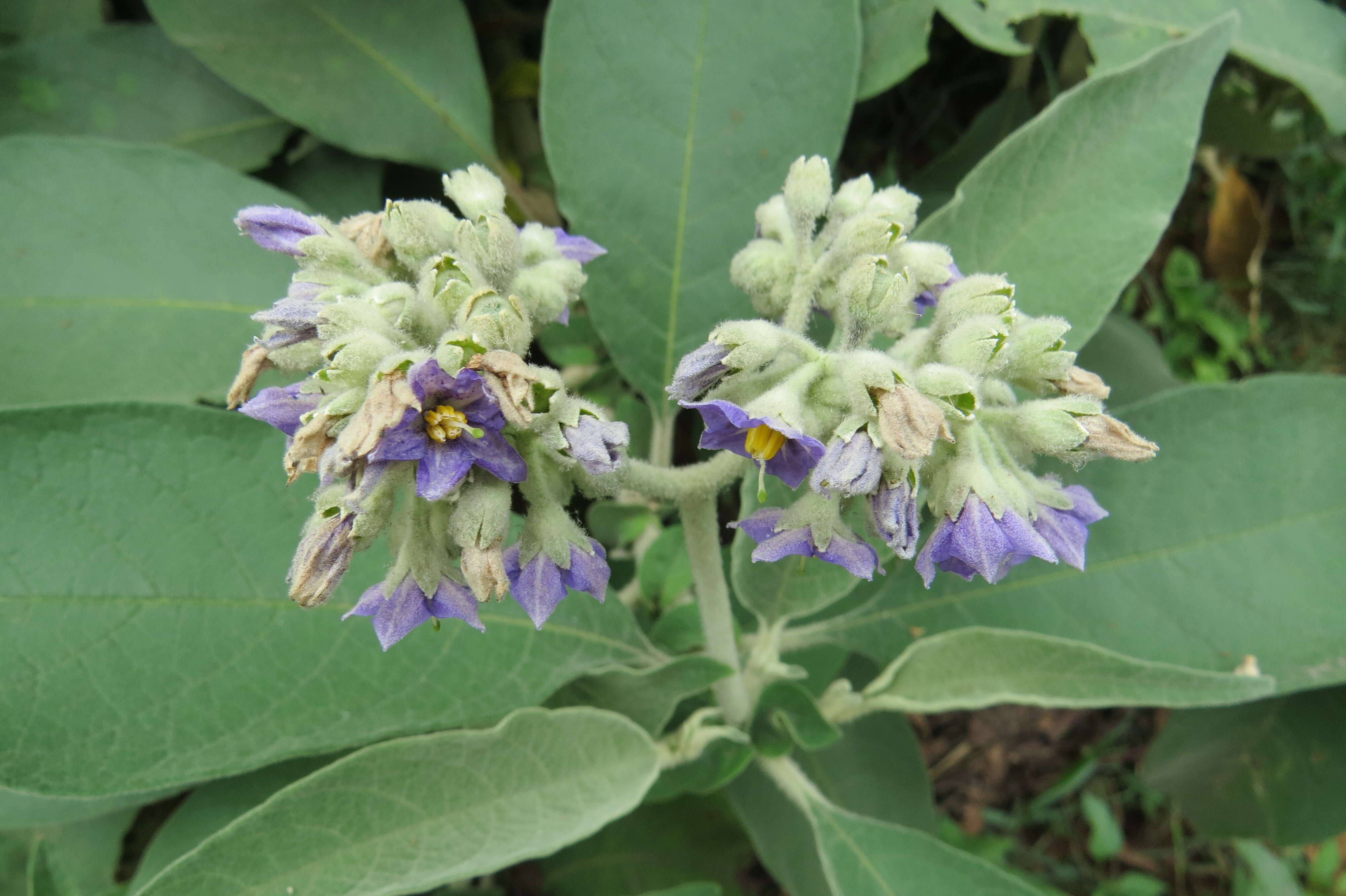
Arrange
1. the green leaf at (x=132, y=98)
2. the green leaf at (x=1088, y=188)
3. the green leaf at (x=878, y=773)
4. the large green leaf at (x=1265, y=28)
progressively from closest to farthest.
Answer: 1. the green leaf at (x=1088, y=188)
2. the large green leaf at (x=1265, y=28)
3. the green leaf at (x=132, y=98)
4. the green leaf at (x=878, y=773)

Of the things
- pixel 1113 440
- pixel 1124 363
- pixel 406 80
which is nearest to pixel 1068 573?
pixel 1124 363

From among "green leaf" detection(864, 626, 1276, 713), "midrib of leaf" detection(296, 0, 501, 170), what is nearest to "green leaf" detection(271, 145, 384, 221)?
"midrib of leaf" detection(296, 0, 501, 170)

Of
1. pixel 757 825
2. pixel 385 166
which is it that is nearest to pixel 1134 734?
pixel 757 825

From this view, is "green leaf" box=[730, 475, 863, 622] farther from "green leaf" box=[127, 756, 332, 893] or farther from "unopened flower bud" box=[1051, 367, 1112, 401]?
"green leaf" box=[127, 756, 332, 893]

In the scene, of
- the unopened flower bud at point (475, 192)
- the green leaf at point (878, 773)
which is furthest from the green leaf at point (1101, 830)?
the unopened flower bud at point (475, 192)

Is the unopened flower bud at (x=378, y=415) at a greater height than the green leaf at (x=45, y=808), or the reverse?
the unopened flower bud at (x=378, y=415)

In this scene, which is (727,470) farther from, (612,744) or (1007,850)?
(1007,850)

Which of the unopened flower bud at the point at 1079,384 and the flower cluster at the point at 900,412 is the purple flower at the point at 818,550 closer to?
the flower cluster at the point at 900,412
